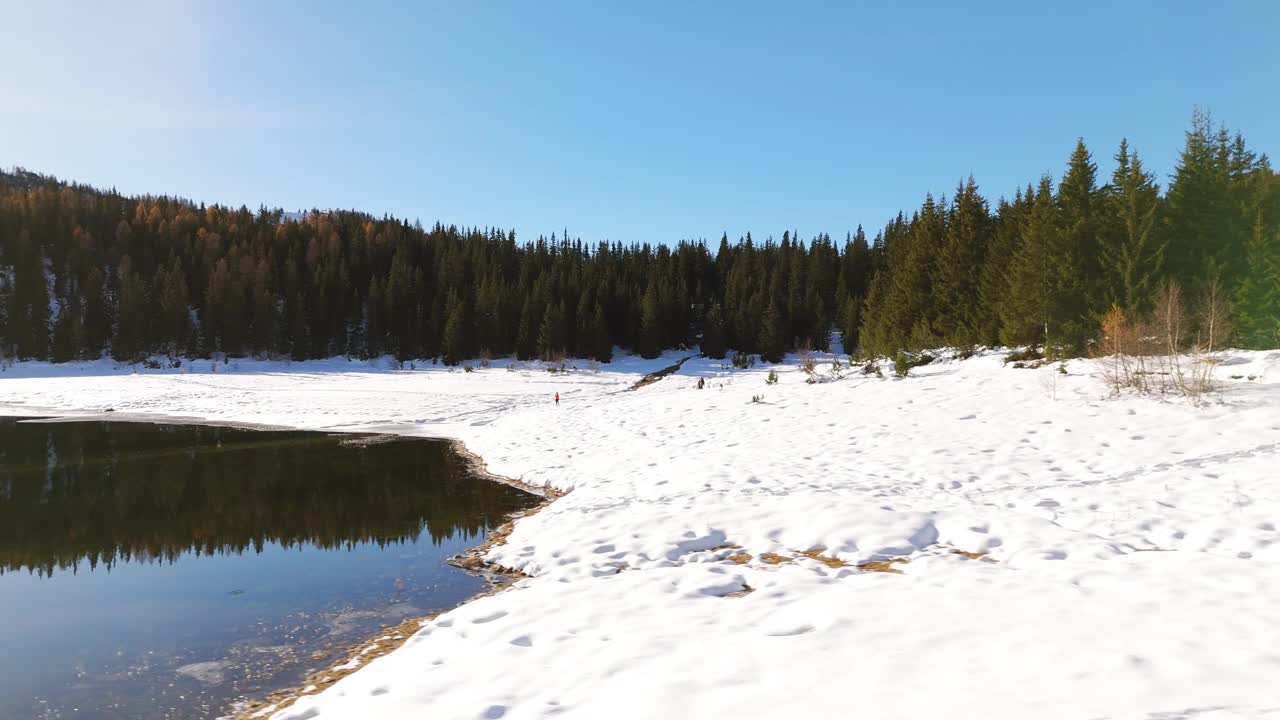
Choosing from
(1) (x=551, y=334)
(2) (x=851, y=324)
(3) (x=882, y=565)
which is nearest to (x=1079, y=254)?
(3) (x=882, y=565)

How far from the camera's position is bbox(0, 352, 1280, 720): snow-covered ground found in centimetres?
421

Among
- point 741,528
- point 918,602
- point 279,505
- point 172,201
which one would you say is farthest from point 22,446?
point 172,201

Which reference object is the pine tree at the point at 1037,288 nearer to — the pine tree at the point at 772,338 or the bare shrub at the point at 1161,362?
the bare shrub at the point at 1161,362

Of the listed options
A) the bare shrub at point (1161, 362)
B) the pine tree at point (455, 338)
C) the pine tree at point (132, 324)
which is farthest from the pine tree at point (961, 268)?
the pine tree at point (132, 324)

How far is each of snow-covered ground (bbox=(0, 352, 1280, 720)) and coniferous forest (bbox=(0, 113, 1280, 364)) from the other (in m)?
12.8

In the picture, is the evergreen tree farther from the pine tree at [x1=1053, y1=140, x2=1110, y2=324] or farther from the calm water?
the calm water

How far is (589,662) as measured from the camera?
5.24m

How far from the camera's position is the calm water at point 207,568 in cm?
637

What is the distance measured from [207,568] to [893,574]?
10.1 metres

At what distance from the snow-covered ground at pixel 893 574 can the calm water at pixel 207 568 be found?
138cm

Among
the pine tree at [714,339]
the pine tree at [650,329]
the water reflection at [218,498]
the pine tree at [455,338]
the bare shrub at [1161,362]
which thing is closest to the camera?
the water reflection at [218,498]

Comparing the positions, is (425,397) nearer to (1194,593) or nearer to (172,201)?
(1194,593)

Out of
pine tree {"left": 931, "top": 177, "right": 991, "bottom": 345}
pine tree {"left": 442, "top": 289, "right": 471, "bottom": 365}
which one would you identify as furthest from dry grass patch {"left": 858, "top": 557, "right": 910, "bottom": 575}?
pine tree {"left": 442, "top": 289, "right": 471, "bottom": 365}

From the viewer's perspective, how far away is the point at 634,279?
10350 cm
